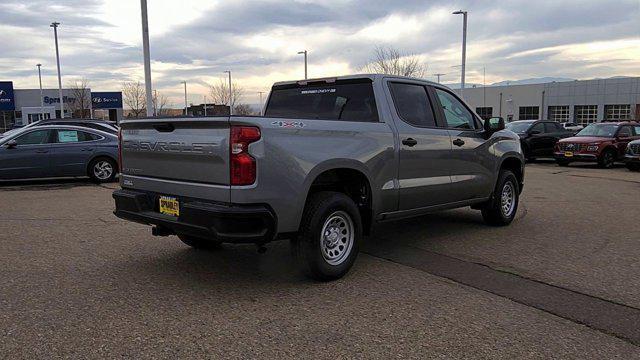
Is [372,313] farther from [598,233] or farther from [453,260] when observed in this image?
[598,233]

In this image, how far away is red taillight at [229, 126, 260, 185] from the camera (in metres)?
4.23

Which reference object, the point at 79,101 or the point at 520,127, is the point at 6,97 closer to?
the point at 79,101

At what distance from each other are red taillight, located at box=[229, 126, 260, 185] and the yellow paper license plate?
0.72 metres

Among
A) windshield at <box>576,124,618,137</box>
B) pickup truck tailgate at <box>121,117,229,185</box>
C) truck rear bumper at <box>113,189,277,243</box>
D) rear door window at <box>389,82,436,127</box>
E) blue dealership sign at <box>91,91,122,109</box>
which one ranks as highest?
blue dealership sign at <box>91,91,122,109</box>

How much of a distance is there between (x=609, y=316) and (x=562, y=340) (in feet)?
2.25

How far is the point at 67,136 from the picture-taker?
12.9m

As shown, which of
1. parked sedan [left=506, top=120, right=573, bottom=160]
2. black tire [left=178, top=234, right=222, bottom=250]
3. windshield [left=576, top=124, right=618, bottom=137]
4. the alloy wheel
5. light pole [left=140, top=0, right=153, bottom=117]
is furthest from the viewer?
parked sedan [left=506, top=120, right=573, bottom=160]

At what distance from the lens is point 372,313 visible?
4.21 m

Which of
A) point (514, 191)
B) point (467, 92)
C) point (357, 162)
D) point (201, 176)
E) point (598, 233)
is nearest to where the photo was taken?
point (201, 176)

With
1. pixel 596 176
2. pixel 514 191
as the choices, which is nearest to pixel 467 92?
pixel 596 176

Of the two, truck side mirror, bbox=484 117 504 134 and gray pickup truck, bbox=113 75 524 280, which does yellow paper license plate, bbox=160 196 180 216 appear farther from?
truck side mirror, bbox=484 117 504 134

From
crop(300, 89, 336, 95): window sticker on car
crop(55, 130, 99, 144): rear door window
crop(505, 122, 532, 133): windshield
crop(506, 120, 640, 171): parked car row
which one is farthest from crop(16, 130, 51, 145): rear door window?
Result: crop(506, 120, 640, 171): parked car row

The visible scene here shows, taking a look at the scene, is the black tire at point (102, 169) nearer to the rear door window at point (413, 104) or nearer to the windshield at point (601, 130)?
the rear door window at point (413, 104)

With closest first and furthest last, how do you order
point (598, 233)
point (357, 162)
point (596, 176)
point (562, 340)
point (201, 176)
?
1. point (562, 340)
2. point (201, 176)
3. point (357, 162)
4. point (598, 233)
5. point (596, 176)
